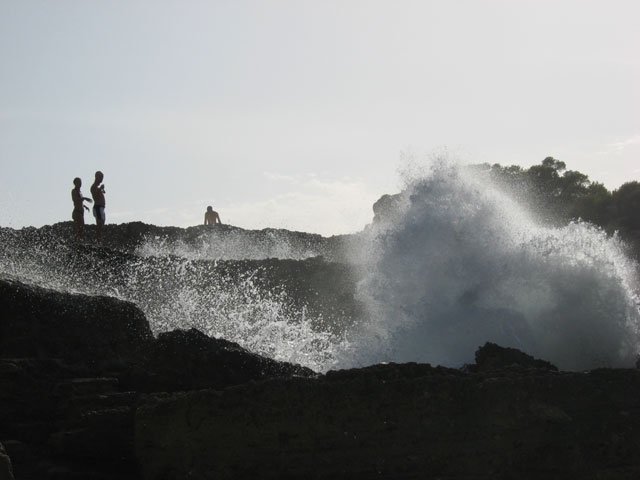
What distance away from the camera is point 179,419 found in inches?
321

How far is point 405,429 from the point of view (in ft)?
25.7

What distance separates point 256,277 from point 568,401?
38.3 feet

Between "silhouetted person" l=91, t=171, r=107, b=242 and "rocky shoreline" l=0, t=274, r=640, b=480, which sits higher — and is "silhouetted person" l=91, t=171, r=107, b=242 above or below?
above

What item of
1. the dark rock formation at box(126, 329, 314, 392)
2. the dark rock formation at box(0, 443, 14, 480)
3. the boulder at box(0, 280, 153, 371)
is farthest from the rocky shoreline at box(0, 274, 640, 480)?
the boulder at box(0, 280, 153, 371)

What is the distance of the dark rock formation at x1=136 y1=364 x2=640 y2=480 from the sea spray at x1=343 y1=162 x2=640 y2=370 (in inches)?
255

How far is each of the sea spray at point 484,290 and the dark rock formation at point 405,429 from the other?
6476 millimetres

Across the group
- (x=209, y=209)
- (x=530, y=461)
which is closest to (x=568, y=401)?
(x=530, y=461)

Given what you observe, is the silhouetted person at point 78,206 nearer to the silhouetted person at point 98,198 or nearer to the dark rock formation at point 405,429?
the silhouetted person at point 98,198

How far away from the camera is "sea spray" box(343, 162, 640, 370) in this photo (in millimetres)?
15055

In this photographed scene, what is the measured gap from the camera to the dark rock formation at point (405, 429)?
25.3ft

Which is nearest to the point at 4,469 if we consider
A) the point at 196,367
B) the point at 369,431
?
the point at 369,431

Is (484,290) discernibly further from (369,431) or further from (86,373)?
(369,431)

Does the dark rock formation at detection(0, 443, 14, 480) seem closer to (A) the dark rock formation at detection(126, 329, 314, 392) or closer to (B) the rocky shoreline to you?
(B) the rocky shoreline

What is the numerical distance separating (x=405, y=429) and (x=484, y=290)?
27.2 ft
